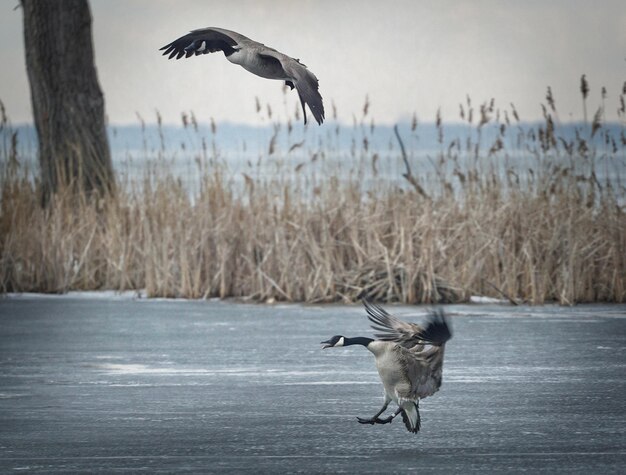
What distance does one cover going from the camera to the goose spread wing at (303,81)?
4262 mm

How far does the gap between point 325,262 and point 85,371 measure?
4121mm

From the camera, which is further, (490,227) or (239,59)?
(490,227)

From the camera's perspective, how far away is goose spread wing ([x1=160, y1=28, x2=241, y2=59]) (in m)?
4.72

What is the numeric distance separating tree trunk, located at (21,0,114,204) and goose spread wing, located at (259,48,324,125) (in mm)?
10619

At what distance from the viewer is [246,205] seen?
12.1 m

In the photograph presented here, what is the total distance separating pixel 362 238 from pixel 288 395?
527 cm

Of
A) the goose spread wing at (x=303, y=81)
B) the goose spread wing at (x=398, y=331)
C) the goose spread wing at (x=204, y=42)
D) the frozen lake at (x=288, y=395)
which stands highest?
the goose spread wing at (x=204, y=42)

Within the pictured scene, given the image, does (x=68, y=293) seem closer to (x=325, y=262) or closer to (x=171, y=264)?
(x=171, y=264)

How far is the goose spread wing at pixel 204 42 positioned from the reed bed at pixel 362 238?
5.71 meters

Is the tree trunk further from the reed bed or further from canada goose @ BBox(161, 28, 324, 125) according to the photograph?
canada goose @ BBox(161, 28, 324, 125)

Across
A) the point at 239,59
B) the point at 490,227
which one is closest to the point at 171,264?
the point at 490,227

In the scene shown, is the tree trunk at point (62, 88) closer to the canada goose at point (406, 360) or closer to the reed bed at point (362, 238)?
the reed bed at point (362, 238)

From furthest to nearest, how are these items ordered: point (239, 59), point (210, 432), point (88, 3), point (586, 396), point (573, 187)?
point (88, 3) < point (573, 187) < point (586, 396) < point (210, 432) < point (239, 59)

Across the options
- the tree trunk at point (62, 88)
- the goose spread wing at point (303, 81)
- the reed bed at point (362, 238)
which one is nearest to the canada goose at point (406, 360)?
the goose spread wing at point (303, 81)
